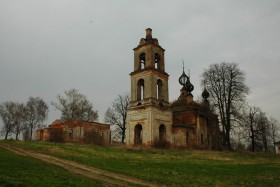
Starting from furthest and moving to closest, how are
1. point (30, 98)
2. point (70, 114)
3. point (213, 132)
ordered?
1. point (30, 98)
2. point (70, 114)
3. point (213, 132)

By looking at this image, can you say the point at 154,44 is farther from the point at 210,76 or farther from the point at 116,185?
the point at 116,185

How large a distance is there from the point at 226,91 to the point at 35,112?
3291 centimetres

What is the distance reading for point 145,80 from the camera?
29.3 m

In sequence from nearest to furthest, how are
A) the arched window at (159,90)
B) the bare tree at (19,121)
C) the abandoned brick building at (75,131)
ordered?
the arched window at (159,90) < the abandoned brick building at (75,131) < the bare tree at (19,121)

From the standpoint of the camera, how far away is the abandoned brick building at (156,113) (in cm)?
2808

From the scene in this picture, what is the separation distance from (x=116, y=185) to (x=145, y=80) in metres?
19.9

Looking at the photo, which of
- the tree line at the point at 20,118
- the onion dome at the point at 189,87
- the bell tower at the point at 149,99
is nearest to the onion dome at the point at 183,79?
the onion dome at the point at 189,87

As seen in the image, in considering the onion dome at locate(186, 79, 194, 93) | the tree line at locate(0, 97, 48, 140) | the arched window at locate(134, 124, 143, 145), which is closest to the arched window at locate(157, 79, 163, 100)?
the arched window at locate(134, 124, 143, 145)

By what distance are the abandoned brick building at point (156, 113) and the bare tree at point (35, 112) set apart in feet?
82.5

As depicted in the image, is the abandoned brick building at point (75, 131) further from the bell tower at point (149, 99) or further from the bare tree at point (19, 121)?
the bare tree at point (19, 121)

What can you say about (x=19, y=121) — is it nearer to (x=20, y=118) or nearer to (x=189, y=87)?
(x=20, y=118)

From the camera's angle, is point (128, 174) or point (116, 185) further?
point (128, 174)

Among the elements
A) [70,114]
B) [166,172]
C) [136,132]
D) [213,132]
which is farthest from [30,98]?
[166,172]

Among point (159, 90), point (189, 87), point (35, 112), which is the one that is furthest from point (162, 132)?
point (35, 112)
